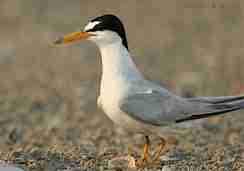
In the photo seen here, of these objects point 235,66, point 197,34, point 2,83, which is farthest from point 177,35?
point 2,83

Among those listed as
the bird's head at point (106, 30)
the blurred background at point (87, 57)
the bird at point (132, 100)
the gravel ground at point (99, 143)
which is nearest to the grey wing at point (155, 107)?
the bird at point (132, 100)

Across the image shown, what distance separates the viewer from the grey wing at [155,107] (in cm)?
634

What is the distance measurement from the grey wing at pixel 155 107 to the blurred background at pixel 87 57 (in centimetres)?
224

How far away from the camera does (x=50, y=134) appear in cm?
909

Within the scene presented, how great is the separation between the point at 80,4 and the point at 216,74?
24.9ft

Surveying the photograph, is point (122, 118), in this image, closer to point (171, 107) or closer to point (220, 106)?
point (171, 107)

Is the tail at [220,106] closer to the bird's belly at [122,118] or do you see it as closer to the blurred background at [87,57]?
the bird's belly at [122,118]

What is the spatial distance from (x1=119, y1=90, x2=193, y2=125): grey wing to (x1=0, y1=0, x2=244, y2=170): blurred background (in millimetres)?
2243

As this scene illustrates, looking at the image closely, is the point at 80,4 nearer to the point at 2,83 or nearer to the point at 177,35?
the point at 177,35

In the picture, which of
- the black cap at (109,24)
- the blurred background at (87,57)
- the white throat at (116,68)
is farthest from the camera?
the blurred background at (87,57)

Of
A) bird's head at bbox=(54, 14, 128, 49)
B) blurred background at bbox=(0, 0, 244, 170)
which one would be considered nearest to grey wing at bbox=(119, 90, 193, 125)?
bird's head at bbox=(54, 14, 128, 49)

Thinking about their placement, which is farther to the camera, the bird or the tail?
the tail

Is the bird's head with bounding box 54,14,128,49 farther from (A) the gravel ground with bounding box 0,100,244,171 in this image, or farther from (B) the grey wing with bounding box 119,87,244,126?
(A) the gravel ground with bounding box 0,100,244,171

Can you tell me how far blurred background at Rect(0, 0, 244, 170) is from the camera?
1046 cm
